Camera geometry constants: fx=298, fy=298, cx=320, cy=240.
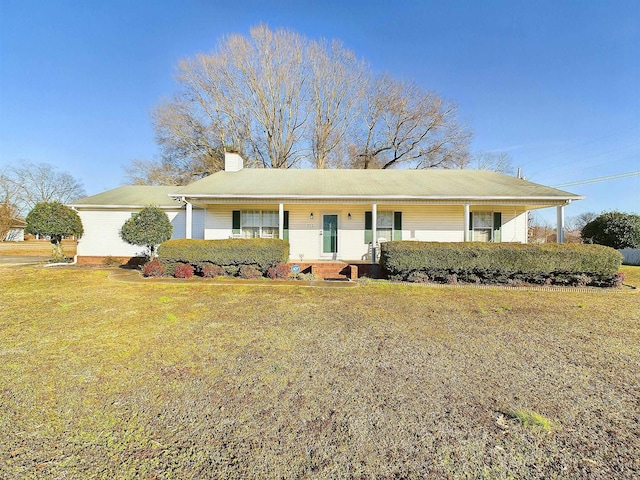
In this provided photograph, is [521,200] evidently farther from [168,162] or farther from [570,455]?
[168,162]

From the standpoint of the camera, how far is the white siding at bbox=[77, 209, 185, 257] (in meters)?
13.8

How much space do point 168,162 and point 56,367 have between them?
26825 mm

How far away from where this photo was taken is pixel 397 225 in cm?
1304

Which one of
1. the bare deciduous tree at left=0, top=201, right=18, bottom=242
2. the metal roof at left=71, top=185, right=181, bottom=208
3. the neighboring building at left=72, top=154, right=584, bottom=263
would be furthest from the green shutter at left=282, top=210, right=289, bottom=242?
the bare deciduous tree at left=0, top=201, right=18, bottom=242

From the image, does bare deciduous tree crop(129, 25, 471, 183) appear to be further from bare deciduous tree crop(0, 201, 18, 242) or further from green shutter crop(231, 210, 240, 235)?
bare deciduous tree crop(0, 201, 18, 242)

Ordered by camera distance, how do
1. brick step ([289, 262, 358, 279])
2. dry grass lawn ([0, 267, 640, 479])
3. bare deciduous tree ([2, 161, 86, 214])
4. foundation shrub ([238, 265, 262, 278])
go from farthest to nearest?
bare deciduous tree ([2, 161, 86, 214]) < brick step ([289, 262, 358, 279]) < foundation shrub ([238, 265, 262, 278]) < dry grass lawn ([0, 267, 640, 479])

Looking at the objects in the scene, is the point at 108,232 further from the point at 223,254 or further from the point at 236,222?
the point at 223,254

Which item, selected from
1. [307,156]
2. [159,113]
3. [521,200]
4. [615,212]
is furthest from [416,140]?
[159,113]

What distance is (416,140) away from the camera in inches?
1016

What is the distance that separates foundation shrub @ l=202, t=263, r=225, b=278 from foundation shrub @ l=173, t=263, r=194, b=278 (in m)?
0.40

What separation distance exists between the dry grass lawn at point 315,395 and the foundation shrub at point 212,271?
4201mm

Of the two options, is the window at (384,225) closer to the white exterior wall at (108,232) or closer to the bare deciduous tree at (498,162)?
the white exterior wall at (108,232)

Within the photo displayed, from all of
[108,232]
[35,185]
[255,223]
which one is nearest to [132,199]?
[108,232]

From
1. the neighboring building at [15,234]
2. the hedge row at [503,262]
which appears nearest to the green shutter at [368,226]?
the hedge row at [503,262]
